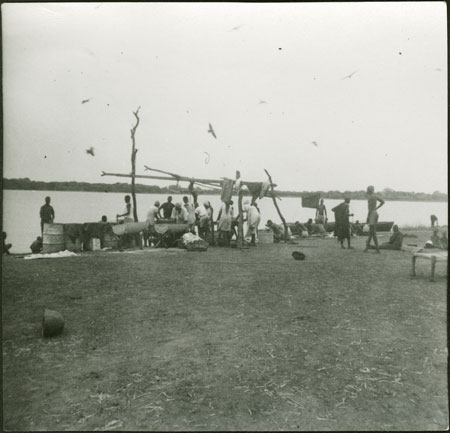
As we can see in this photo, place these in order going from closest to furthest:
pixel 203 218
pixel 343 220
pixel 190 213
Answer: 1. pixel 343 220
2. pixel 190 213
3. pixel 203 218

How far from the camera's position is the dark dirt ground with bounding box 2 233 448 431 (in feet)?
12.6

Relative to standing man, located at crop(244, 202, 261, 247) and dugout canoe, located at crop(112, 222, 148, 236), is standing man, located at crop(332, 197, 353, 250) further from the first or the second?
dugout canoe, located at crop(112, 222, 148, 236)

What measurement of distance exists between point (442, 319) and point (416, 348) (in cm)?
133

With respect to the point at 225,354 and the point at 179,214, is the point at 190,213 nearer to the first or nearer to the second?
the point at 179,214

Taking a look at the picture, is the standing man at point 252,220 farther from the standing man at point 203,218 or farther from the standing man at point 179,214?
the standing man at point 179,214

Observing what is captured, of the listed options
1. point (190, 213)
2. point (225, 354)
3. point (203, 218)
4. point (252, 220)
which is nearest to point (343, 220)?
point (252, 220)

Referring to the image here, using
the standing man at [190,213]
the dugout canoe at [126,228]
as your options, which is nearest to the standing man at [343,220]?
the standing man at [190,213]

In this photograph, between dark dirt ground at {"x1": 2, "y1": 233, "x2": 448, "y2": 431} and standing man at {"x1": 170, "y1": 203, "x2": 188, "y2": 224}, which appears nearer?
dark dirt ground at {"x1": 2, "y1": 233, "x2": 448, "y2": 431}

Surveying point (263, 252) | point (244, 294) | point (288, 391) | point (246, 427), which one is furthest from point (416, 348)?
point (263, 252)

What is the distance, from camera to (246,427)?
3.66 meters

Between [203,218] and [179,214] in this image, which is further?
[203,218]

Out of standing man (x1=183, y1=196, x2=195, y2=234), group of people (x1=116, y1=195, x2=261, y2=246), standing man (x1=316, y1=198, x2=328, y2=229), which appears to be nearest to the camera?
group of people (x1=116, y1=195, x2=261, y2=246)

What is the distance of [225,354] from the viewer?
4.96 meters

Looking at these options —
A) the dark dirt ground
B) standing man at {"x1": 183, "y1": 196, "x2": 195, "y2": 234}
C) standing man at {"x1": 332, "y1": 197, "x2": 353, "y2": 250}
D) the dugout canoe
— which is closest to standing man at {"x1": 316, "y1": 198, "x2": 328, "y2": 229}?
standing man at {"x1": 332, "y1": 197, "x2": 353, "y2": 250}
